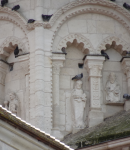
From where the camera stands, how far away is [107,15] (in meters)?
27.0

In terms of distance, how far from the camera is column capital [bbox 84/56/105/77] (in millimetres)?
26312

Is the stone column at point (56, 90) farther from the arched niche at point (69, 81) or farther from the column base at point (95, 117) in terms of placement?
the column base at point (95, 117)

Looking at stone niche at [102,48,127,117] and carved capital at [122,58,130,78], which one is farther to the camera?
carved capital at [122,58,130,78]

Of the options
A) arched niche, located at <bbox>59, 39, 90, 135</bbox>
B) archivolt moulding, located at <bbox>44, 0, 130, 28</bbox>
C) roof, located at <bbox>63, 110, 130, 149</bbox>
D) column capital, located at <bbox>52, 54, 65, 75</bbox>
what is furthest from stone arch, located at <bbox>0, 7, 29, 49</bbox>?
roof, located at <bbox>63, 110, 130, 149</bbox>

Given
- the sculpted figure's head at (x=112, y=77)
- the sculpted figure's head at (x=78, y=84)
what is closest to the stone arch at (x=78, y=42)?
the sculpted figure's head at (x=112, y=77)

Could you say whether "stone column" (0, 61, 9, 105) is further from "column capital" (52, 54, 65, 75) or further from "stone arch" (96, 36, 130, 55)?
"stone arch" (96, 36, 130, 55)

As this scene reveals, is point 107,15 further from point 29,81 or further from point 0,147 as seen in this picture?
point 0,147

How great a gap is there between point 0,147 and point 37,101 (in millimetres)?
8695

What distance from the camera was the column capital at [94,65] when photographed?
26312 millimetres

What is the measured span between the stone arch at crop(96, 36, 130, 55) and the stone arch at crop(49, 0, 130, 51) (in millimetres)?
531

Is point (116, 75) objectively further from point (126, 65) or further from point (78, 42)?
point (78, 42)

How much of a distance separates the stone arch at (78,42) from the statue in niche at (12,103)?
Answer: 2.13 meters

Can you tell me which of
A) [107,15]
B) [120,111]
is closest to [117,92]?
[120,111]

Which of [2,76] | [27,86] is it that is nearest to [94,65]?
[27,86]
